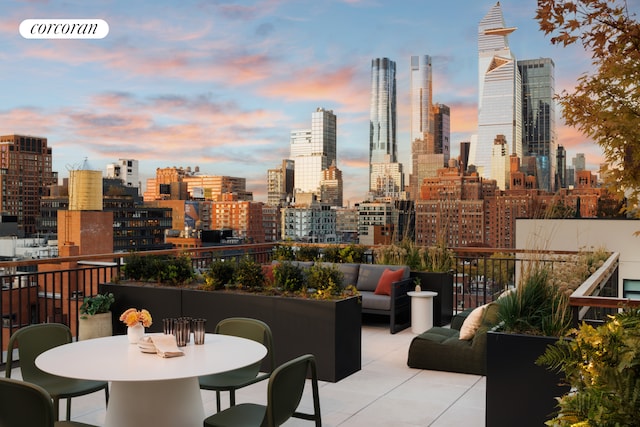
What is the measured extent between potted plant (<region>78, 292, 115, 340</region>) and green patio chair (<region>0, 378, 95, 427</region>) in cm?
380

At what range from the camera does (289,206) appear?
1678cm

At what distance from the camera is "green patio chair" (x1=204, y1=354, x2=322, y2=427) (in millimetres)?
2922

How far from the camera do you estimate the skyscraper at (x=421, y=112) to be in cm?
2339

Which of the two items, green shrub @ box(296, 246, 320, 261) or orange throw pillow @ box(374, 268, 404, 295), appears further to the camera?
green shrub @ box(296, 246, 320, 261)

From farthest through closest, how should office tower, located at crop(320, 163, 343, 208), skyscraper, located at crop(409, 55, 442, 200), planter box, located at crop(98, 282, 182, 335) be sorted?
skyscraper, located at crop(409, 55, 442, 200) < office tower, located at crop(320, 163, 343, 208) < planter box, located at crop(98, 282, 182, 335)

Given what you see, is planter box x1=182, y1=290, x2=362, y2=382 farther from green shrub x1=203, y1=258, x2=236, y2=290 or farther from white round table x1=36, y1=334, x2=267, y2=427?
white round table x1=36, y1=334, x2=267, y2=427

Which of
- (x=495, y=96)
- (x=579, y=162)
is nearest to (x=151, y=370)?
(x=579, y=162)

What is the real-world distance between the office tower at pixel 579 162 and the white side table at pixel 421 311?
A: 10.2m

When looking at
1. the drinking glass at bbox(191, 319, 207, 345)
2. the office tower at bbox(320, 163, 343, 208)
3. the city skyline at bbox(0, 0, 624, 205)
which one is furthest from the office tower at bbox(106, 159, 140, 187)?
the drinking glass at bbox(191, 319, 207, 345)

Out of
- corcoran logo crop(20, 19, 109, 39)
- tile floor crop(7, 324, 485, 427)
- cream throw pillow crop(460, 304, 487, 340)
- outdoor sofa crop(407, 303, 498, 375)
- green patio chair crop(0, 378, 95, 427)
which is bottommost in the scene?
tile floor crop(7, 324, 485, 427)

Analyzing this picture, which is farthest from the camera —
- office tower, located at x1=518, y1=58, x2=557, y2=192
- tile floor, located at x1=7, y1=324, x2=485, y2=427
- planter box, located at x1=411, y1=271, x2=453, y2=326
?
office tower, located at x1=518, y1=58, x2=557, y2=192

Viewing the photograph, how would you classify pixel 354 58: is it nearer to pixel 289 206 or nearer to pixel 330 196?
pixel 330 196

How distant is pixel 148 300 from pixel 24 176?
17655 mm

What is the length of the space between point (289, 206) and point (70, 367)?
1369cm
